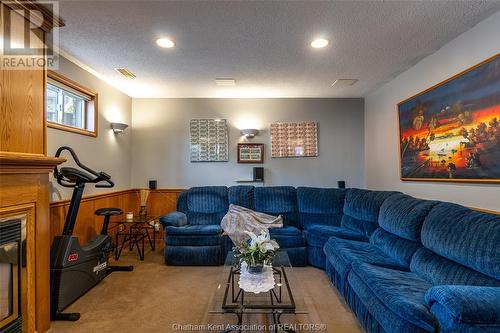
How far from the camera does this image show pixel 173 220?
381 cm

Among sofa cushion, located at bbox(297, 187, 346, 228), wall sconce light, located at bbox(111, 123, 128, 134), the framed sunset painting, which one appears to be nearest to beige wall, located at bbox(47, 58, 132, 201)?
wall sconce light, located at bbox(111, 123, 128, 134)

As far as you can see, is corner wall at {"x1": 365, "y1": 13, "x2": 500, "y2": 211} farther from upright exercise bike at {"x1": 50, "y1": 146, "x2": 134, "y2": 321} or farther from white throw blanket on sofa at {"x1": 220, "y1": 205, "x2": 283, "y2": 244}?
upright exercise bike at {"x1": 50, "y1": 146, "x2": 134, "y2": 321}

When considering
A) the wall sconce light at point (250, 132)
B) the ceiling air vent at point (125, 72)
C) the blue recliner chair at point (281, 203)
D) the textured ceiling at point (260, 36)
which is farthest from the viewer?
the wall sconce light at point (250, 132)

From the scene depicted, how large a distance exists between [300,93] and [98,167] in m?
3.31

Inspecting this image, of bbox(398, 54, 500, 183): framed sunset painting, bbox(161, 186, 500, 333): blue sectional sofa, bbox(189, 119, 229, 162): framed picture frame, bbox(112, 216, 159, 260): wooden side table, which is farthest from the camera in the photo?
bbox(189, 119, 229, 162): framed picture frame

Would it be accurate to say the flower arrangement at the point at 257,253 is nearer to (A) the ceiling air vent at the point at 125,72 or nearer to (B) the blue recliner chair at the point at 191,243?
(B) the blue recliner chair at the point at 191,243

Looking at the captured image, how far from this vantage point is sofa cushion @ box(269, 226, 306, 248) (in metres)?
3.77

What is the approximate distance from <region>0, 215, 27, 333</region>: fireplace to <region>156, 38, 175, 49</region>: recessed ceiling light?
6.21 ft

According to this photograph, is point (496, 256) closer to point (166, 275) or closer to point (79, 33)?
point (166, 275)

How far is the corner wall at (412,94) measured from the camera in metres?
2.33

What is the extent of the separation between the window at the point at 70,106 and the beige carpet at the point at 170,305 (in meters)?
1.89

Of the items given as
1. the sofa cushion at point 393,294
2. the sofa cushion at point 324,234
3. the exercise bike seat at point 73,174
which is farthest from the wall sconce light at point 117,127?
the sofa cushion at point 393,294

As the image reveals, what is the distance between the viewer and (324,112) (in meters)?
4.93

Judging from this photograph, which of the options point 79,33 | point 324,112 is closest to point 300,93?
point 324,112
